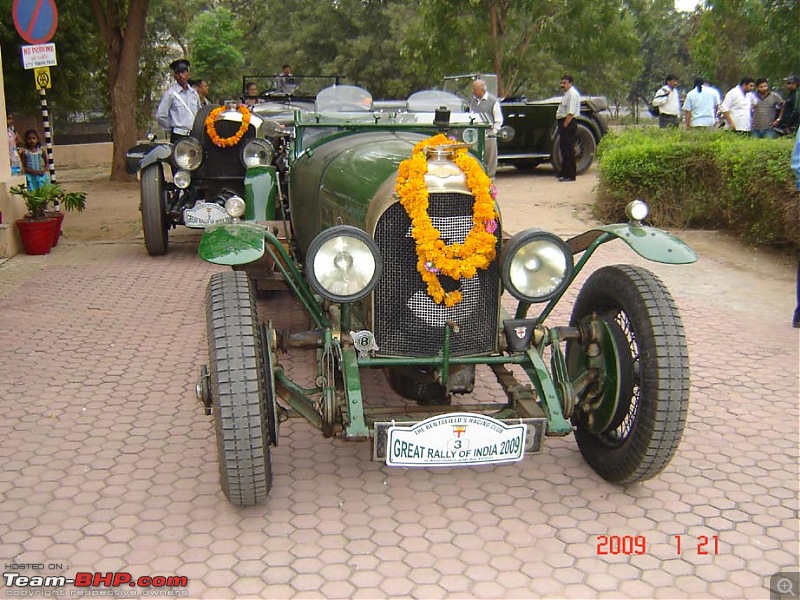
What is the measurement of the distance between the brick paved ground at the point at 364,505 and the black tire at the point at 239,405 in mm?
245

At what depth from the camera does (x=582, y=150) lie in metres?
14.8

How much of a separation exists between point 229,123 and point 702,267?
17.3 feet

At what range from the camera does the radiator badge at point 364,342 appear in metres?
3.71

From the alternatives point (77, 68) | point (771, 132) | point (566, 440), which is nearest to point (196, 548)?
point (566, 440)

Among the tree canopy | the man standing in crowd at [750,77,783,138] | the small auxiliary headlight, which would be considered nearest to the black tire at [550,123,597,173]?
the man standing in crowd at [750,77,783,138]

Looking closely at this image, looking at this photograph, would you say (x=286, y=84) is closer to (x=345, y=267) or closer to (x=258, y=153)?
(x=258, y=153)

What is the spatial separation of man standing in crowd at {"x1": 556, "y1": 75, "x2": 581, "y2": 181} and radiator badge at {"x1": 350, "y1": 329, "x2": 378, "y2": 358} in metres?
10.8

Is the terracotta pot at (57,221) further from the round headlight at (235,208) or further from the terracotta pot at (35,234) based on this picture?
the round headlight at (235,208)

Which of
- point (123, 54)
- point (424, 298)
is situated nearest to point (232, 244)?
point (424, 298)

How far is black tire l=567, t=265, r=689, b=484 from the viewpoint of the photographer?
11.4ft

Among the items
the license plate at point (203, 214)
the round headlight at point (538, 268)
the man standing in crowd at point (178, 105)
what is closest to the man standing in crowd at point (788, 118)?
the man standing in crowd at point (178, 105)

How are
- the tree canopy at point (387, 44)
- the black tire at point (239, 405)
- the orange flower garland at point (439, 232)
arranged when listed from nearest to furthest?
the black tire at point (239, 405) < the orange flower garland at point (439, 232) < the tree canopy at point (387, 44)

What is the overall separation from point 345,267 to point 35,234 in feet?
21.7
